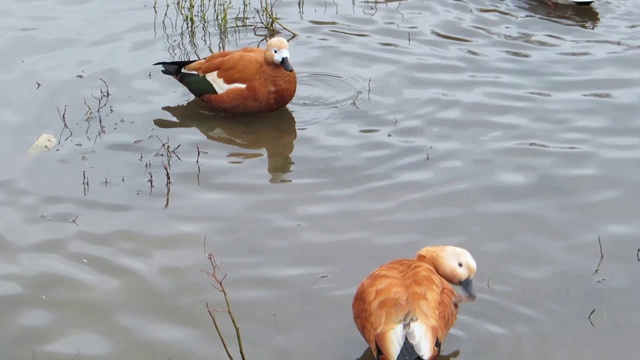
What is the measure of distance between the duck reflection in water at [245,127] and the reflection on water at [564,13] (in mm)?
3593

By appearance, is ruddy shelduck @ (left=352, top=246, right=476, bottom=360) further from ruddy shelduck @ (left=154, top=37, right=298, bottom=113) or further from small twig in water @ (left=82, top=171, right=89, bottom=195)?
ruddy shelduck @ (left=154, top=37, right=298, bottom=113)

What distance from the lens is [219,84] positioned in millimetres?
8672

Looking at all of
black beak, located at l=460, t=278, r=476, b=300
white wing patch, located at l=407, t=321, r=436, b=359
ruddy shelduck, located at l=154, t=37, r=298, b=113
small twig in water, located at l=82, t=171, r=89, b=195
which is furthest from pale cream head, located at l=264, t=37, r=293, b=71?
white wing patch, located at l=407, t=321, r=436, b=359

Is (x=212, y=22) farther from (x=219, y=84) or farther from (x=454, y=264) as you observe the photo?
(x=454, y=264)

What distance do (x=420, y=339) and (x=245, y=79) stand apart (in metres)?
4.33

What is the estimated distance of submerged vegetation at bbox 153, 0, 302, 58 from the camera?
10.1m

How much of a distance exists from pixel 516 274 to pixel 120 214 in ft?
8.96

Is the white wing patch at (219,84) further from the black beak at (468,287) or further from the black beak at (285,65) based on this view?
the black beak at (468,287)

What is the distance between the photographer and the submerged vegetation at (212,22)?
1013cm

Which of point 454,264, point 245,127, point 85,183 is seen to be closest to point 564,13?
point 245,127

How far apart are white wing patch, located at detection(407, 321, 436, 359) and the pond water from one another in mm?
669

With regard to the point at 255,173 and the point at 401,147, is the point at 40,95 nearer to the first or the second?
the point at 255,173

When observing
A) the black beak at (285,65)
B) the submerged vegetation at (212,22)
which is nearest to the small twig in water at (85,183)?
the black beak at (285,65)

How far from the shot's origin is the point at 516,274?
613 cm
